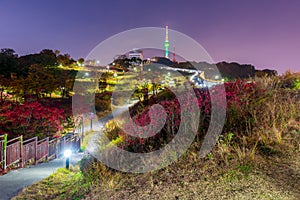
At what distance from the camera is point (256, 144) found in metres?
4.30

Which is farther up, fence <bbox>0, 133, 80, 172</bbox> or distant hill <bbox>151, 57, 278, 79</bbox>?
distant hill <bbox>151, 57, 278, 79</bbox>

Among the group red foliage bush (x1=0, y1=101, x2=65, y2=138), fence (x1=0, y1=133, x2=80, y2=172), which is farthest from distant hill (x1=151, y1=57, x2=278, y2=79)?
red foliage bush (x1=0, y1=101, x2=65, y2=138)

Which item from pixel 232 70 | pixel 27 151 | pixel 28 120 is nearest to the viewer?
pixel 27 151

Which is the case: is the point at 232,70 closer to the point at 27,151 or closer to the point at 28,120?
the point at 28,120

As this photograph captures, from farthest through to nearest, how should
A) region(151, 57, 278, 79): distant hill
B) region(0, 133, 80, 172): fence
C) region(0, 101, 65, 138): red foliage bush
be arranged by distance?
region(151, 57, 278, 79): distant hill
region(0, 101, 65, 138): red foliage bush
region(0, 133, 80, 172): fence

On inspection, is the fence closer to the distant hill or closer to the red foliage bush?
the red foliage bush

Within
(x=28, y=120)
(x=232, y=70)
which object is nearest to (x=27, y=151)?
(x=28, y=120)

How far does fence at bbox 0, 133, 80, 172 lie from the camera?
746 centimetres

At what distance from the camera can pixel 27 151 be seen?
28.9ft

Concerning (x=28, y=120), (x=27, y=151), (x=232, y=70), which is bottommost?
(x=27, y=151)

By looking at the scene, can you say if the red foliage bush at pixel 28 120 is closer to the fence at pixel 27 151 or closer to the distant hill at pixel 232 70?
the fence at pixel 27 151

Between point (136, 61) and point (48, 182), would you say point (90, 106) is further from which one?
point (136, 61)

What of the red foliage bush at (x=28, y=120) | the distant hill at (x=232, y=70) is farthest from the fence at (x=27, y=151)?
the distant hill at (x=232, y=70)

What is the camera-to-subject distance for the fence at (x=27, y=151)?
7458mm
